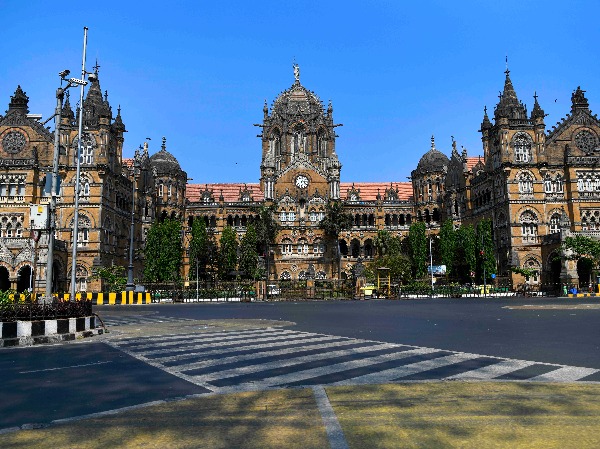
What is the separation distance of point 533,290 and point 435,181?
85.6 ft

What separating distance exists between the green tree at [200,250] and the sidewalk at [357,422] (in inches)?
2202

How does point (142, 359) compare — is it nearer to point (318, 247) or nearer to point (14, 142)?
point (14, 142)

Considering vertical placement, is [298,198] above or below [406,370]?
above

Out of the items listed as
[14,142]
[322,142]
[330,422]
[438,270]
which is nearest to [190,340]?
[330,422]

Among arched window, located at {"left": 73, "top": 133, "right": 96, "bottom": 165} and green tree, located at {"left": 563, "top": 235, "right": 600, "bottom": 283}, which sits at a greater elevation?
arched window, located at {"left": 73, "top": 133, "right": 96, "bottom": 165}

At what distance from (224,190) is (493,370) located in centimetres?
7863

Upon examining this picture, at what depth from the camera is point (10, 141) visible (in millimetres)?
56500

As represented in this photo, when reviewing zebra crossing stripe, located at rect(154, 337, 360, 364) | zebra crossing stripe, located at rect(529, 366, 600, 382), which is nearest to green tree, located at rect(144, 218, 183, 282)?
zebra crossing stripe, located at rect(154, 337, 360, 364)

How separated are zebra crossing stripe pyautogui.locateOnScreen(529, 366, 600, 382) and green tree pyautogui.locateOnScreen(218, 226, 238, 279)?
5367 cm

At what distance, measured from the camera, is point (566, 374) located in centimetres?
792

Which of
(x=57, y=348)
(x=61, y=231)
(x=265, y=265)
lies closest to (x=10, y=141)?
(x=61, y=231)

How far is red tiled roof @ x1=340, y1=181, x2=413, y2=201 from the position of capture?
82.8 metres

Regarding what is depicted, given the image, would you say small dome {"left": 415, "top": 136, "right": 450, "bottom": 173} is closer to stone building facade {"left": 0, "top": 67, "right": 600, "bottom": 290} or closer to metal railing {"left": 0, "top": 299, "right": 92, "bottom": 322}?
stone building facade {"left": 0, "top": 67, "right": 600, "bottom": 290}

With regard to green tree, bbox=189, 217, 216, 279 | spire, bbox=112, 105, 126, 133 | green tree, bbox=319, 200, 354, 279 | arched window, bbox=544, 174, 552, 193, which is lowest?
green tree, bbox=189, 217, 216, 279
